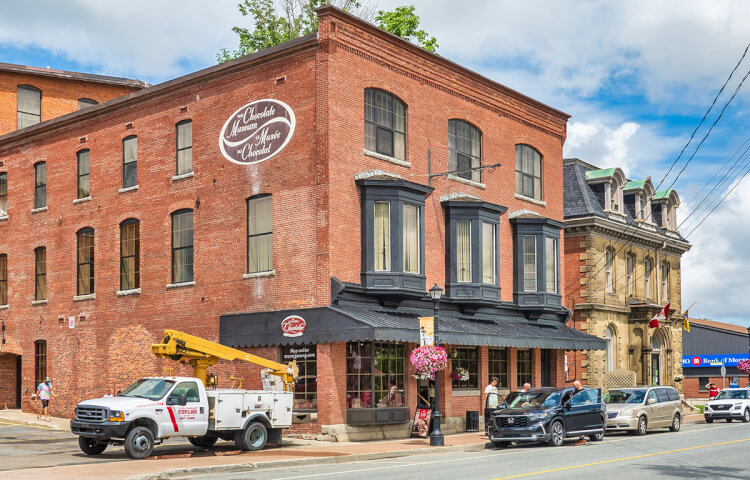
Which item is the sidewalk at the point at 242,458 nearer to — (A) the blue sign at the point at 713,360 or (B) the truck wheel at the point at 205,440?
(B) the truck wheel at the point at 205,440

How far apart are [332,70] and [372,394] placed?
9869mm

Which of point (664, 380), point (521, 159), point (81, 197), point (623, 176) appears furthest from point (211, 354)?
point (664, 380)

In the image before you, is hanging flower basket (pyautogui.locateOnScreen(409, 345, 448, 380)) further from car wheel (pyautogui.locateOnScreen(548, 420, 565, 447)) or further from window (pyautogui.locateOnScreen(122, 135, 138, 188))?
window (pyautogui.locateOnScreen(122, 135, 138, 188))

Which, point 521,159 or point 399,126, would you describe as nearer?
point 399,126

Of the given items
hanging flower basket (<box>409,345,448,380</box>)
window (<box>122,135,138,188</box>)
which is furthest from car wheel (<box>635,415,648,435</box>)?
window (<box>122,135,138,188</box>)

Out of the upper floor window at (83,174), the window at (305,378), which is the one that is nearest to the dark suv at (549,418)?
the window at (305,378)

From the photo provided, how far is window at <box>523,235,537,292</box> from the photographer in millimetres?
34094

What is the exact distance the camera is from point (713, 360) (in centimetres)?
7288

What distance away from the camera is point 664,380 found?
165 feet

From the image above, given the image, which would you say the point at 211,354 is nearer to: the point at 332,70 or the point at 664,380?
the point at 332,70

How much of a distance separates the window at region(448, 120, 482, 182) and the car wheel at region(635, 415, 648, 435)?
33.6ft

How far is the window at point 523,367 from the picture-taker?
3428 cm

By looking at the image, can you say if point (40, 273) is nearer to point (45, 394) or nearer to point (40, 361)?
point (40, 361)

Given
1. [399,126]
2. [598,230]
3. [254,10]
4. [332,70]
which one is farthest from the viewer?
[254,10]
